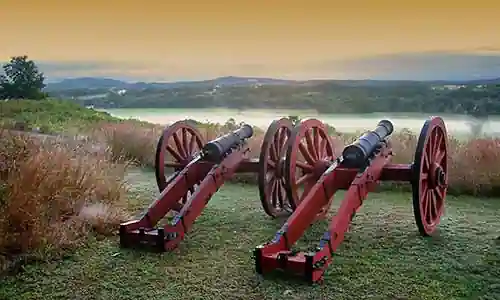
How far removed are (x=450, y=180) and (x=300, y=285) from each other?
2.41 meters

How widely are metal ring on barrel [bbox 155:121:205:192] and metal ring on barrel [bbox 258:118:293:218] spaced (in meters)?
0.65

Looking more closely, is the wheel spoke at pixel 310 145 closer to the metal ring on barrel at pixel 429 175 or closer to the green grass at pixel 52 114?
the metal ring on barrel at pixel 429 175

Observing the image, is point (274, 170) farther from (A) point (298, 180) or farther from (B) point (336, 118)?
(B) point (336, 118)

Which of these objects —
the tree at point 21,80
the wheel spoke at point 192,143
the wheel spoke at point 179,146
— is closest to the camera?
the wheel spoke at point 179,146

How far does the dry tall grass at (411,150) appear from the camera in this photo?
14.4ft

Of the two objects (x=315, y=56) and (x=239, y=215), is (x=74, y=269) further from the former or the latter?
(x=315, y=56)

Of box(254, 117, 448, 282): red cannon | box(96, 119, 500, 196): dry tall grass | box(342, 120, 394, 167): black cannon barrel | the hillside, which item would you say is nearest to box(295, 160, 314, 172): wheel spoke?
box(254, 117, 448, 282): red cannon

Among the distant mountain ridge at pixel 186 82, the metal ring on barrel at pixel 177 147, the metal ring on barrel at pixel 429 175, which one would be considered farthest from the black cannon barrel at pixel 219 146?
the distant mountain ridge at pixel 186 82

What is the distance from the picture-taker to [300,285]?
8.11ft

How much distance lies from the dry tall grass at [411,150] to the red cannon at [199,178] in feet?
4.48

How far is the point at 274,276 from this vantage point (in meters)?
2.57

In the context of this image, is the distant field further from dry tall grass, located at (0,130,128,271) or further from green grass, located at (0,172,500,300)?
green grass, located at (0,172,500,300)

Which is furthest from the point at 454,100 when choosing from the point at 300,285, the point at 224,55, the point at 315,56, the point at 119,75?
the point at 119,75

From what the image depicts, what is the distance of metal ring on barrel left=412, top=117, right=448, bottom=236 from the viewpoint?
2980mm
